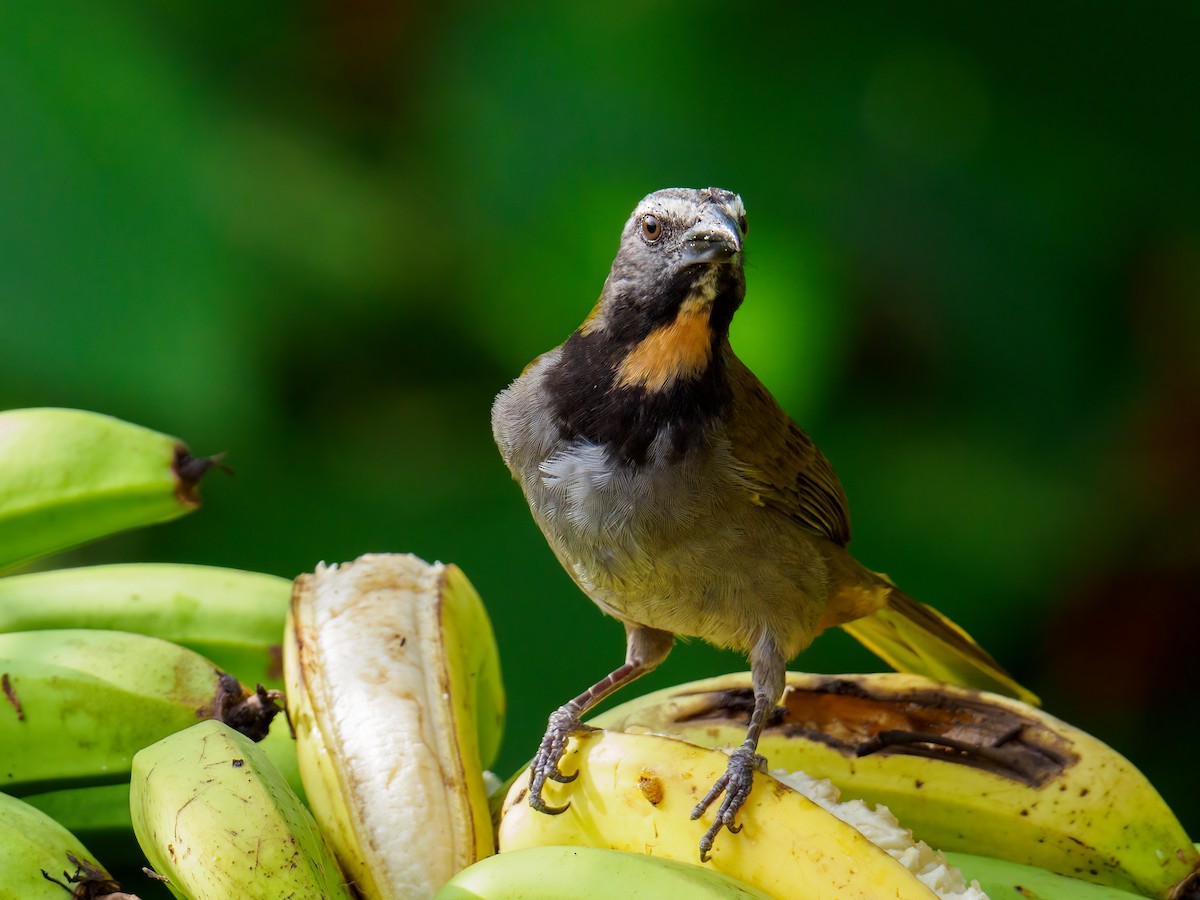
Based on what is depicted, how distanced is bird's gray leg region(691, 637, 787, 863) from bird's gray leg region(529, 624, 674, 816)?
20cm

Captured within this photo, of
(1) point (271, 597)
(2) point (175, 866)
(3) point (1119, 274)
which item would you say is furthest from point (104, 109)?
(3) point (1119, 274)

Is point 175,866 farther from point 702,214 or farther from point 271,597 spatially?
point 702,214

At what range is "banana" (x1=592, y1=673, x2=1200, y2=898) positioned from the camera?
1704mm

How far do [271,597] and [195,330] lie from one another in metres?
1.13

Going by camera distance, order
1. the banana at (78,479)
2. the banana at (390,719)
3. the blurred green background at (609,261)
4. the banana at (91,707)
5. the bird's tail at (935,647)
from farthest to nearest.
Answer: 1. the blurred green background at (609,261)
2. the bird's tail at (935,647)
3. the banana at (78,479)
4. the banana at (91,707)
5. the banana at (390,719)

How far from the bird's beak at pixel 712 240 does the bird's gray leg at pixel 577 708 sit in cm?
68

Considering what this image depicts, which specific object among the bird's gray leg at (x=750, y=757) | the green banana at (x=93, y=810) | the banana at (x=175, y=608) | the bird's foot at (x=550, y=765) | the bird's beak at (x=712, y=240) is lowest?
the green banana at (x=93, y=810)

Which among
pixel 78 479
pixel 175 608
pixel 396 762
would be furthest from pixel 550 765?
pixel 78 479

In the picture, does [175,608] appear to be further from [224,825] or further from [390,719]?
[224,825]

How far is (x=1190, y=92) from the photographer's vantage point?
10.0 feet

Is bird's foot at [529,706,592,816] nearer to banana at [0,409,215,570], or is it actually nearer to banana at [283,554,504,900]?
banana at [283,554,504,900]

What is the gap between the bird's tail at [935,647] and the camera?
2.27m

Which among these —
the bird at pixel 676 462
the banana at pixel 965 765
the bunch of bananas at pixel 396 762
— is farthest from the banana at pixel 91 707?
the banana at pixel 965 765

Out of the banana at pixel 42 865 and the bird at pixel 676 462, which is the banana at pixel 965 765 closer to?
the bird at pixel 676 462
